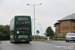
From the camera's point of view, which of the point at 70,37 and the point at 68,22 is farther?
the point at 68,22

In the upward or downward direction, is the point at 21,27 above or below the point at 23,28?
above

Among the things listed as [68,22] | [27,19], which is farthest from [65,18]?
[27,19]

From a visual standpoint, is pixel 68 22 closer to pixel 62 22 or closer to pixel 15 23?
pixel 62 22

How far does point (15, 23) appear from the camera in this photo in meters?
24.1

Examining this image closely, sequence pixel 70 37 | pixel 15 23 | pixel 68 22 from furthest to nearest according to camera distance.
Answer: pixel 68 22
pixel 70 37
pixel 15 23

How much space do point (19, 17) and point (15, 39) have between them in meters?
2.69

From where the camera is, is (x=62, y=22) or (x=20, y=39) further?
(x=62, y=22)

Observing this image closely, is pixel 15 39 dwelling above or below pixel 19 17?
below

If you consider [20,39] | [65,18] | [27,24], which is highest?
[65,18]

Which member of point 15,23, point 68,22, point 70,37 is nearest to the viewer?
point 15,23

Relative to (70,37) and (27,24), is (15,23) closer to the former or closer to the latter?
(27,24)

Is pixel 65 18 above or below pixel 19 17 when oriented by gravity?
above

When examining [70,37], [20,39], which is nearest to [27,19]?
[20,39]

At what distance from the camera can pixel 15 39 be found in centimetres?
2423
